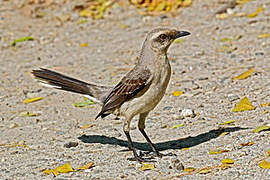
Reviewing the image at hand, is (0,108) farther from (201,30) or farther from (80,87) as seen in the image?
(201,30)

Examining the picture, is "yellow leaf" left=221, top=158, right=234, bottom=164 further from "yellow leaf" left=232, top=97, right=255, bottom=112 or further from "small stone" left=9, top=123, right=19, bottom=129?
→ "small stone" left=9, top=123, right=19, bottom=129

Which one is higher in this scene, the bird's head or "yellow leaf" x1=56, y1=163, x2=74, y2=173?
the bird's head

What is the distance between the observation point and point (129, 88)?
6402mm

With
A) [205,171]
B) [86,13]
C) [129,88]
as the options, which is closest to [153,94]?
[129,88]

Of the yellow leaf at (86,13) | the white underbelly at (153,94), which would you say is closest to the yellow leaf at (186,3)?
the yellow leaf at (86,13)

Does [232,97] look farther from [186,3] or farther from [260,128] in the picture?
[186,3]

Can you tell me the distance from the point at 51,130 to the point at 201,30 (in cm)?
538

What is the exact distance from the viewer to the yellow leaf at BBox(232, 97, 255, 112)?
7.60m

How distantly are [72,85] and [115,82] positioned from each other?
2.32m

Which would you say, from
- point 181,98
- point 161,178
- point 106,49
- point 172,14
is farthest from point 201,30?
point 161,178

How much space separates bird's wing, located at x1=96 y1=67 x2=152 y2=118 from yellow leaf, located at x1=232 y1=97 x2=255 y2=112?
1.91m

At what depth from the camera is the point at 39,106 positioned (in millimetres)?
8883

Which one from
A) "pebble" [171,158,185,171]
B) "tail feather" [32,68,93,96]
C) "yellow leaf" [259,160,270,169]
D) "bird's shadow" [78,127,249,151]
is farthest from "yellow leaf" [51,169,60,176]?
"yellow leaf" [259,160,270,169]

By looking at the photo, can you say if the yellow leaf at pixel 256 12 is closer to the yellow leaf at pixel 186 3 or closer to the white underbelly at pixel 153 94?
the yellow leaf at pixel 186 3
